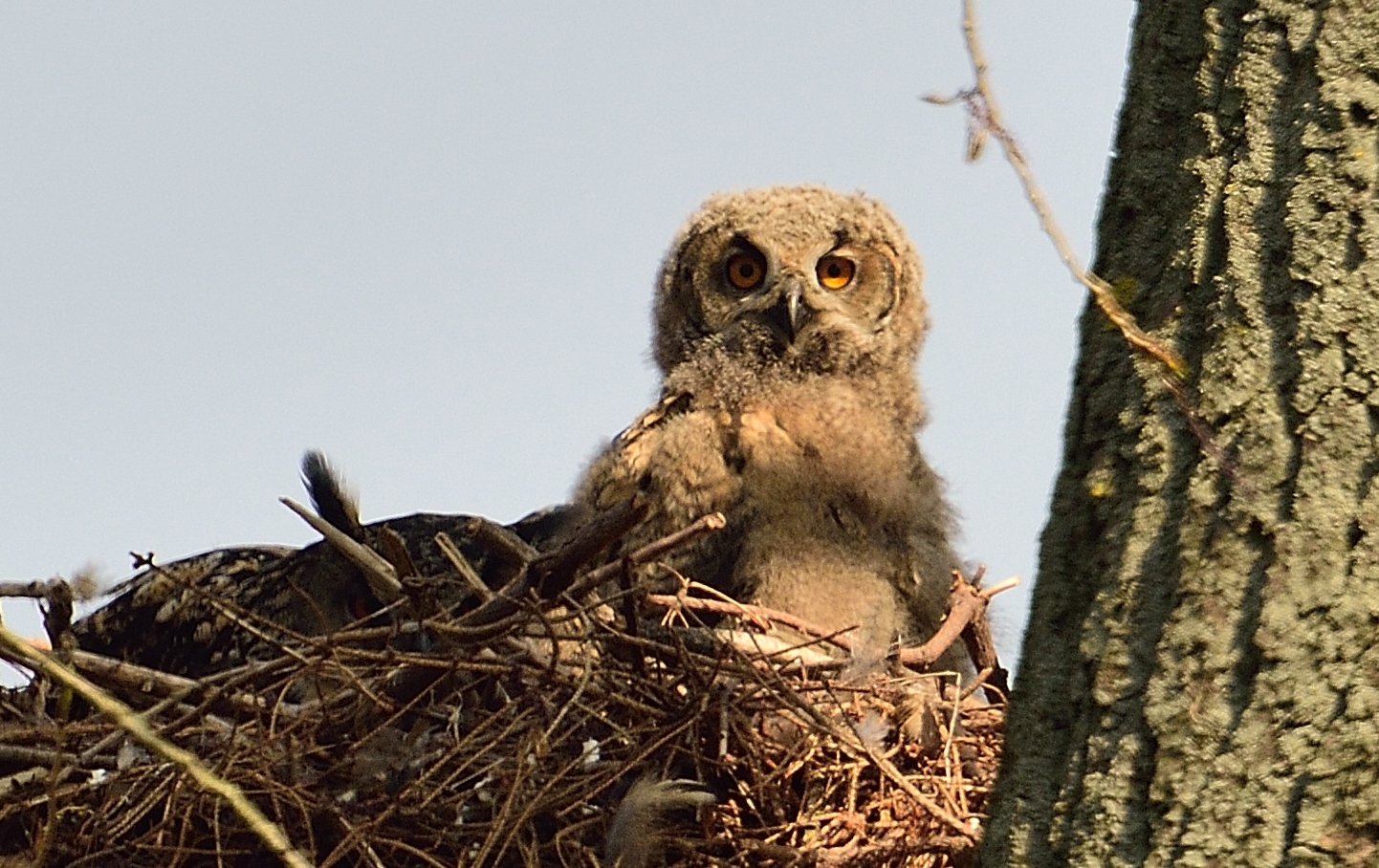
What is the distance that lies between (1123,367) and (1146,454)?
0.11m

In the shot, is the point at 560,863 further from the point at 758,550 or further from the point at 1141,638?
the point at 1141,638

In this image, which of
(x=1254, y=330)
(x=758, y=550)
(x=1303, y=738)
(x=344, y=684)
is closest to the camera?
(x=1303, y=738)

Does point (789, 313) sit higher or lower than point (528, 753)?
higher

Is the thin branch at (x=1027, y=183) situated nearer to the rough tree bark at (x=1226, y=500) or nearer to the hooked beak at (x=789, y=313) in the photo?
the rough tree bark at (x=1226, y=500)

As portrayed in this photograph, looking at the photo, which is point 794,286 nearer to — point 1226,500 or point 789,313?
point 789,313

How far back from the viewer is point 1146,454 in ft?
5.90

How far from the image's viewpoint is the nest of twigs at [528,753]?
9.52ft

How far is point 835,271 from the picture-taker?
463 cm

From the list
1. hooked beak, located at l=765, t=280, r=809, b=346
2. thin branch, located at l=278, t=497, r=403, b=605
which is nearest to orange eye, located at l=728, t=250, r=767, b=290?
hooked beak, located at l=765, t=280, r=809, b=346

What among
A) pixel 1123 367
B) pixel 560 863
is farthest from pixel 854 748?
pixel 1123 367

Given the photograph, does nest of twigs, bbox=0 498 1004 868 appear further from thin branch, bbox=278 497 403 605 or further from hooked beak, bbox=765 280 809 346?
hooked beak, bbox=765 280 809 346

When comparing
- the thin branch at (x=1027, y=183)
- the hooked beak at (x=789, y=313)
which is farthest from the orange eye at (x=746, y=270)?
the thin branch at (x=1027, y=183)

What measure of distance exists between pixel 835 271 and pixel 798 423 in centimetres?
65

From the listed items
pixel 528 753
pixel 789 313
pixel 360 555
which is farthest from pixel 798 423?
pixel 528 753
